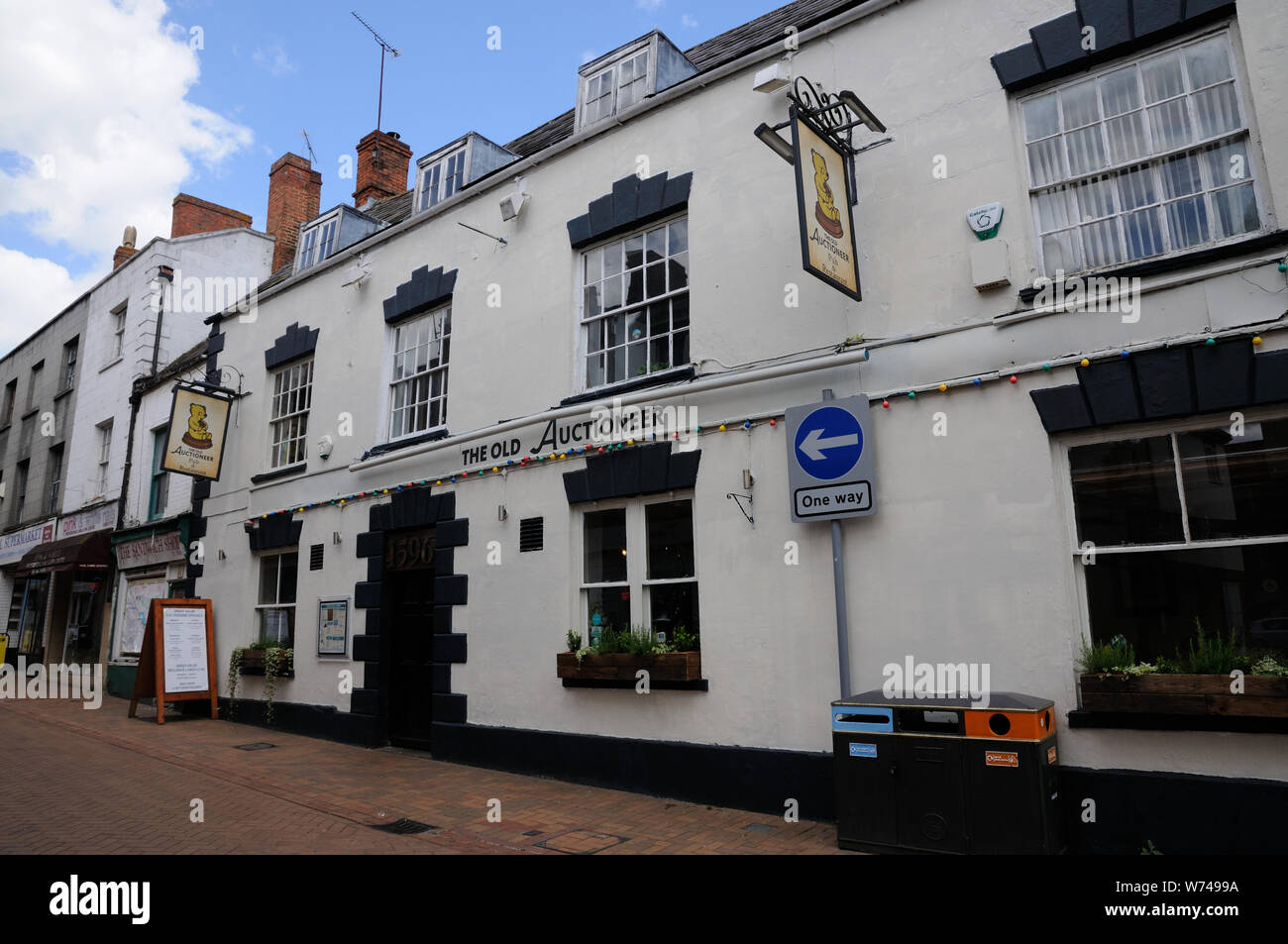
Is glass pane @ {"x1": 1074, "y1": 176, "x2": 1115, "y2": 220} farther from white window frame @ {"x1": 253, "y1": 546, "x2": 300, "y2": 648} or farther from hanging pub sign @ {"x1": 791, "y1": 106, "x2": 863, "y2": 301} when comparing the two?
white window frame @ {"x1": 253, "y1": 546, "x2": 300, "y2": 648}

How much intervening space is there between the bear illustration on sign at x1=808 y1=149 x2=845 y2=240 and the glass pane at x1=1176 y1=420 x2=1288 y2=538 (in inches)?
121

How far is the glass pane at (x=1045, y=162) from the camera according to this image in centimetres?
672

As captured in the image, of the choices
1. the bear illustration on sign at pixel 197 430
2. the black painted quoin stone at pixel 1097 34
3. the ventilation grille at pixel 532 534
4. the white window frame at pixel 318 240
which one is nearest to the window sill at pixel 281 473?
the bear illustration on sign at pixel 197 430

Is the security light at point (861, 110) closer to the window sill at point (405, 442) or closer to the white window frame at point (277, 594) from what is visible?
the window sill at point (405, 442)

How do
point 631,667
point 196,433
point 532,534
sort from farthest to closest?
point 196,433
point 532,534
point 631,667

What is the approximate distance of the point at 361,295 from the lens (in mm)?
12680

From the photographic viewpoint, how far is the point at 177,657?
43.7 ft

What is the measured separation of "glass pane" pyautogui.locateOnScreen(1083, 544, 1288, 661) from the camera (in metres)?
5.43

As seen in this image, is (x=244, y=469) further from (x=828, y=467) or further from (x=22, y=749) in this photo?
(x=828, y=467)

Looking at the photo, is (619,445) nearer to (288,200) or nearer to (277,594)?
(277,594)

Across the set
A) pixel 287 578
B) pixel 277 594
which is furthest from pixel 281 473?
pixel 277 594

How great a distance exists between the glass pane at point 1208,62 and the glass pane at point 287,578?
12435 millimetres

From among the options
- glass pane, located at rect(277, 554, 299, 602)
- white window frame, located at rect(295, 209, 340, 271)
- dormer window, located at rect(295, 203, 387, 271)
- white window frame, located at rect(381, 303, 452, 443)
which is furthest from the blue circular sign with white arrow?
white window frame, located at rect(295, 209, 340, 271)

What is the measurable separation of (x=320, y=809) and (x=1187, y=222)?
8593 millimetres
